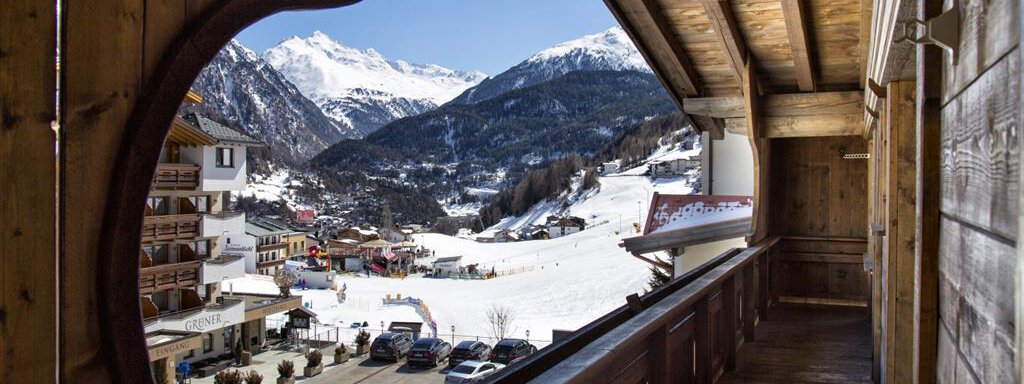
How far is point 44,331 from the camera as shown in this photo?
3.22 feet

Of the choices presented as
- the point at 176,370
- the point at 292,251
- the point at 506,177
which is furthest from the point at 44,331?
the point at 506,177

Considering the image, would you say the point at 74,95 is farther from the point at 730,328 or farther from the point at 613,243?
the point at 613,243

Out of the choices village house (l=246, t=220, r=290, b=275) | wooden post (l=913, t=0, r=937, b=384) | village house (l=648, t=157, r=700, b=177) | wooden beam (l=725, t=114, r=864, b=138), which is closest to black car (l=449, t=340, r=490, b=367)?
wooden beam (l=725, t=114, r=864, b=138)

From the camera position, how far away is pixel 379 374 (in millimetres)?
20422

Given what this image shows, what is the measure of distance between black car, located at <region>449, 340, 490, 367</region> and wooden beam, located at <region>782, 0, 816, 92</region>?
14889 mm

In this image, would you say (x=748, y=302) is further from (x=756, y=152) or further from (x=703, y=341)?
(x=703, y=341)

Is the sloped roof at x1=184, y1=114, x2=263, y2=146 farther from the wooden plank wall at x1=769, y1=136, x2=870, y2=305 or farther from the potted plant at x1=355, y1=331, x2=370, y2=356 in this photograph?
the wooden plank wall at x1=769, y1=136, x2=870, y2=305

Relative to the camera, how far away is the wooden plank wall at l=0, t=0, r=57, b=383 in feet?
3.05

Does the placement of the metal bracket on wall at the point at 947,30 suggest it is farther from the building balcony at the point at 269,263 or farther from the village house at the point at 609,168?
the village house at the point at 609,168

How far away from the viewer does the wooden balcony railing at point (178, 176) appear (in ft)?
59.2

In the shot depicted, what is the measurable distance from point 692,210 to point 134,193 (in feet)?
28.9

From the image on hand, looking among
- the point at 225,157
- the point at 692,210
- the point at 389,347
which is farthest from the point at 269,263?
the point at 692,210

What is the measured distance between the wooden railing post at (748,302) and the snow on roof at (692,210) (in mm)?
3282

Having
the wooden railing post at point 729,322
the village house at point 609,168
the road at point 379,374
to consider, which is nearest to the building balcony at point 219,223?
the road at point 379,374
